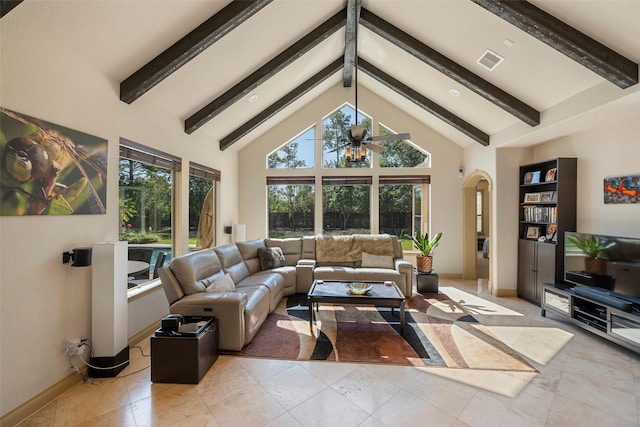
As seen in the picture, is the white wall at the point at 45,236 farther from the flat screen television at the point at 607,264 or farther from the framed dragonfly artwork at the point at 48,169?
the flat screen television at the point at 607,264

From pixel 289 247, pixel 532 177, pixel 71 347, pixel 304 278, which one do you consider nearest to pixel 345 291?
pixel 304 278

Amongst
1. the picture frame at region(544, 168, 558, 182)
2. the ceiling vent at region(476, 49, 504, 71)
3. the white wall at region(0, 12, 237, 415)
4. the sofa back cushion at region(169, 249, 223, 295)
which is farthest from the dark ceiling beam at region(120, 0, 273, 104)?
the picture frame at region(544, 168, 558, 182)

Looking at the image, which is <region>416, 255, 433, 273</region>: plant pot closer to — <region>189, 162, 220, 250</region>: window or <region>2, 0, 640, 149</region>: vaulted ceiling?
<region>2, 0, 640, 149</region>: vaulted ceiling

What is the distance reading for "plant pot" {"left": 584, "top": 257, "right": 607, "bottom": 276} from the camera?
3.27 m

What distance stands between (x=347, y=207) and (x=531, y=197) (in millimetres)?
3358

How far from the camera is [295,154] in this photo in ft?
21.3

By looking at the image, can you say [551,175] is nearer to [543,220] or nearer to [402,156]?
[543,220]

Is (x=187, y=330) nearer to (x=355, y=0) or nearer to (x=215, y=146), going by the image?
(x=215, y=146)

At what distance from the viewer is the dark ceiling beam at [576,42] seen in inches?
104

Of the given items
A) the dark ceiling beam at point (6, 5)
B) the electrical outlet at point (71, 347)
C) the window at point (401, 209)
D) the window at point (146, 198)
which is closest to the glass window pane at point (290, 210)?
the window at point (401, 209)

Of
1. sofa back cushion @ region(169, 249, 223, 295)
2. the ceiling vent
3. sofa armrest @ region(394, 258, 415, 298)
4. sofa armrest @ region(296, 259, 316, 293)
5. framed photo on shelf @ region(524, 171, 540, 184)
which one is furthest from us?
sofa armrest @ region(296, 259, 316, 293)

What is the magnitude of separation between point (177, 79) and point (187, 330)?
9.42 feet

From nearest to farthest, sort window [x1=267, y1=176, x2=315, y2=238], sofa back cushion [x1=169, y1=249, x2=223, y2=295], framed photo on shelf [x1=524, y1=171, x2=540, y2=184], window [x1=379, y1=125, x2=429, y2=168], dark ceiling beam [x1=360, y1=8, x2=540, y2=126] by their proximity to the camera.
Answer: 1. sofa back cushion [x1=169, y1=249, x2=223, y2=295]
2. dark ceiling beam [x1=360, y1=8, x2=540, y2=126]
3. framed photo on shelf [x1=524, y1=171, x2=540, y2=184]
4. window [x1=379, y1=125, x2=429, y2=168]
5. window [x1=267, y1=176, x2=315, y2=238]

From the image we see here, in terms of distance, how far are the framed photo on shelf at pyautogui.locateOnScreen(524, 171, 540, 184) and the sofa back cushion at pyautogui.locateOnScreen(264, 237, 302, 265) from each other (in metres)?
4.08
